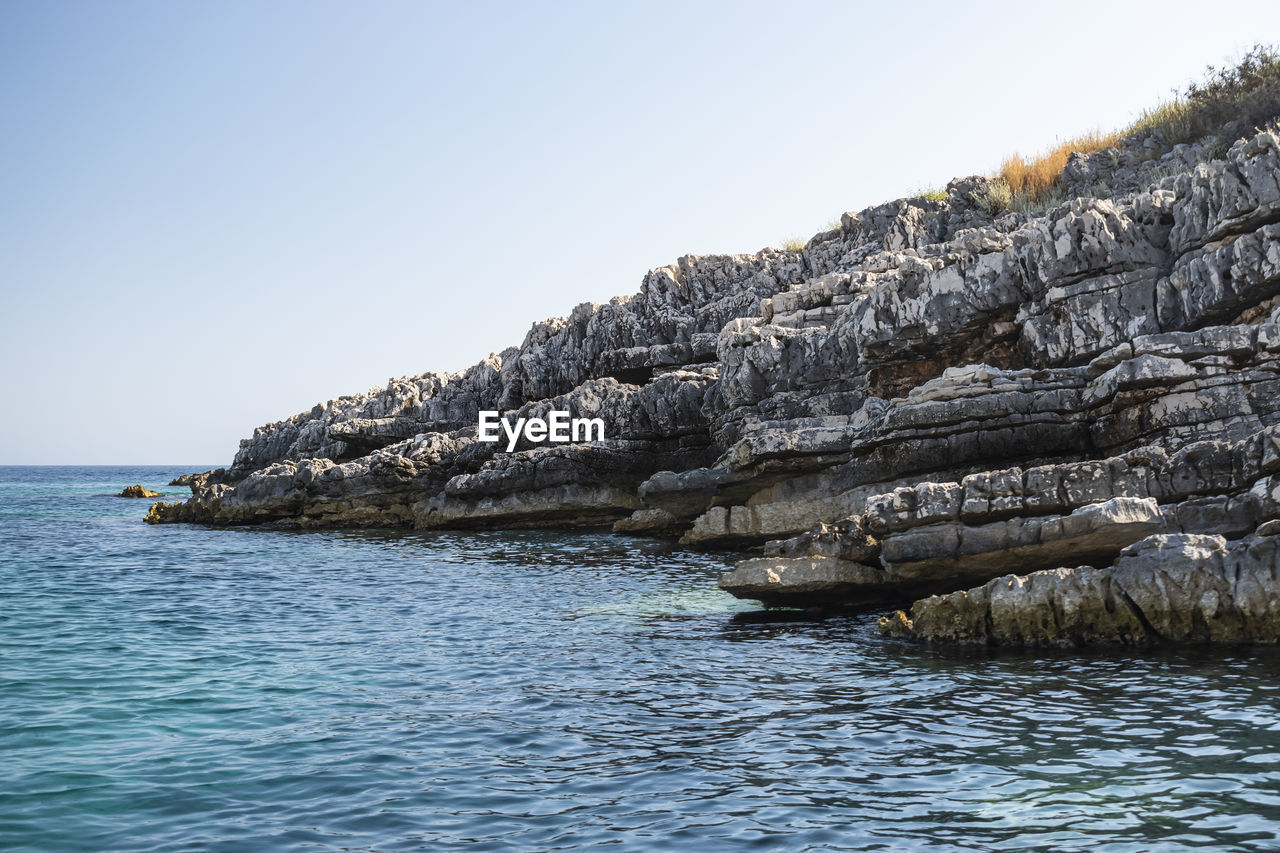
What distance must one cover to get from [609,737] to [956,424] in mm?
14322

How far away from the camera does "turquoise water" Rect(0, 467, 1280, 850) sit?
27.2 feet

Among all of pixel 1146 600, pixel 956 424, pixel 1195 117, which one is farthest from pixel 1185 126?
pixel 1146 600

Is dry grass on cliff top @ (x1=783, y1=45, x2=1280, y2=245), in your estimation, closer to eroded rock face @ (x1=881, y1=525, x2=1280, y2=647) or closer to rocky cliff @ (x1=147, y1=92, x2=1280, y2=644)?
A: rocky cliff @ (x1=147, y1=92, x2=1280, y2=644)

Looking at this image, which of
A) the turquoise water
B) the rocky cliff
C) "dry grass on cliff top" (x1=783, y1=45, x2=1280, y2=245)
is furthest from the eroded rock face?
"dry grass on cliff top" (x1=783, y1=45, x2=1280, y2=245)

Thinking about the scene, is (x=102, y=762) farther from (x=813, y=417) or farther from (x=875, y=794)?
(x=813, y=417)

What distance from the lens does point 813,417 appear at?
29031mm

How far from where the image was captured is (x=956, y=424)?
2258 cm

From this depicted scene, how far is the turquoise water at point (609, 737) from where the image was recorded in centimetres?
830

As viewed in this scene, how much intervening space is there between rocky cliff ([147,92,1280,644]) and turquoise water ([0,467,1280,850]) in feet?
4.31

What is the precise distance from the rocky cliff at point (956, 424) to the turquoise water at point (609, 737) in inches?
51.7

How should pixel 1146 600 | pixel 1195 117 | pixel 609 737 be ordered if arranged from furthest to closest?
1. pixel 1195 117
2. pixel 1146 600
3. pixel 609 737

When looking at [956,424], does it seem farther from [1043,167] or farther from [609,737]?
[1043,167]

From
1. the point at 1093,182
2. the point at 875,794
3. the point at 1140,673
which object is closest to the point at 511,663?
the point at 875,794

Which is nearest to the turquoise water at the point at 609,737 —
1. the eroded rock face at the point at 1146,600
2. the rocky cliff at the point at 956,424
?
the eroded rock face at the point at 1146,600
